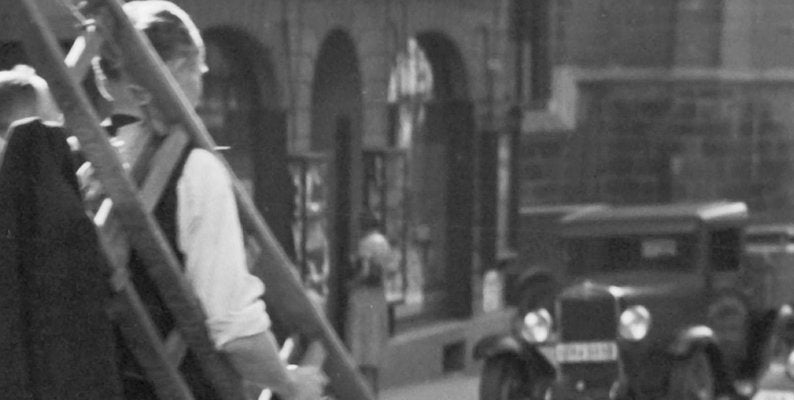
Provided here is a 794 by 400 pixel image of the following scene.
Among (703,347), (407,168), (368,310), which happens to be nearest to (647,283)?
(703,347)

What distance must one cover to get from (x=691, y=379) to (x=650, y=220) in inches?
41.9

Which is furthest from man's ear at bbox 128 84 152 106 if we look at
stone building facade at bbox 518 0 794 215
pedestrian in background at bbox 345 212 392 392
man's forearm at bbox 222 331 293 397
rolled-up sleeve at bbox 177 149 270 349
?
stone building facade at bbox 518 0 794 215

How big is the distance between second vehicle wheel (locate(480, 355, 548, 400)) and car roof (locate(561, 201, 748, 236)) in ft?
3.00

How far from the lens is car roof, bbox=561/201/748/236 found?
40.5ft

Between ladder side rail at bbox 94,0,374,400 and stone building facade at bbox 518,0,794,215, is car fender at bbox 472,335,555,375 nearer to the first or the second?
ladder side rail at bbox 94,0,374,400

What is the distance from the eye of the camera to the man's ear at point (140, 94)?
11.2ft

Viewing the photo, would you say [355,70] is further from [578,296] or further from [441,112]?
[578,296]

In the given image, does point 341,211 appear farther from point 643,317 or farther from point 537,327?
point 643,317

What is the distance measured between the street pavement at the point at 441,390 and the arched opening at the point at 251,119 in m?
1.28

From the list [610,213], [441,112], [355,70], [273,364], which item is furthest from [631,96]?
[273,364]

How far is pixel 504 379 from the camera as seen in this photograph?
12.0 meters

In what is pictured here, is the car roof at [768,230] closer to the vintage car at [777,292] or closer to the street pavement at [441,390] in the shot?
the vintage car at [777,292]

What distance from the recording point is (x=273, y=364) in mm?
3373

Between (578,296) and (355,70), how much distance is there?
396 cm
